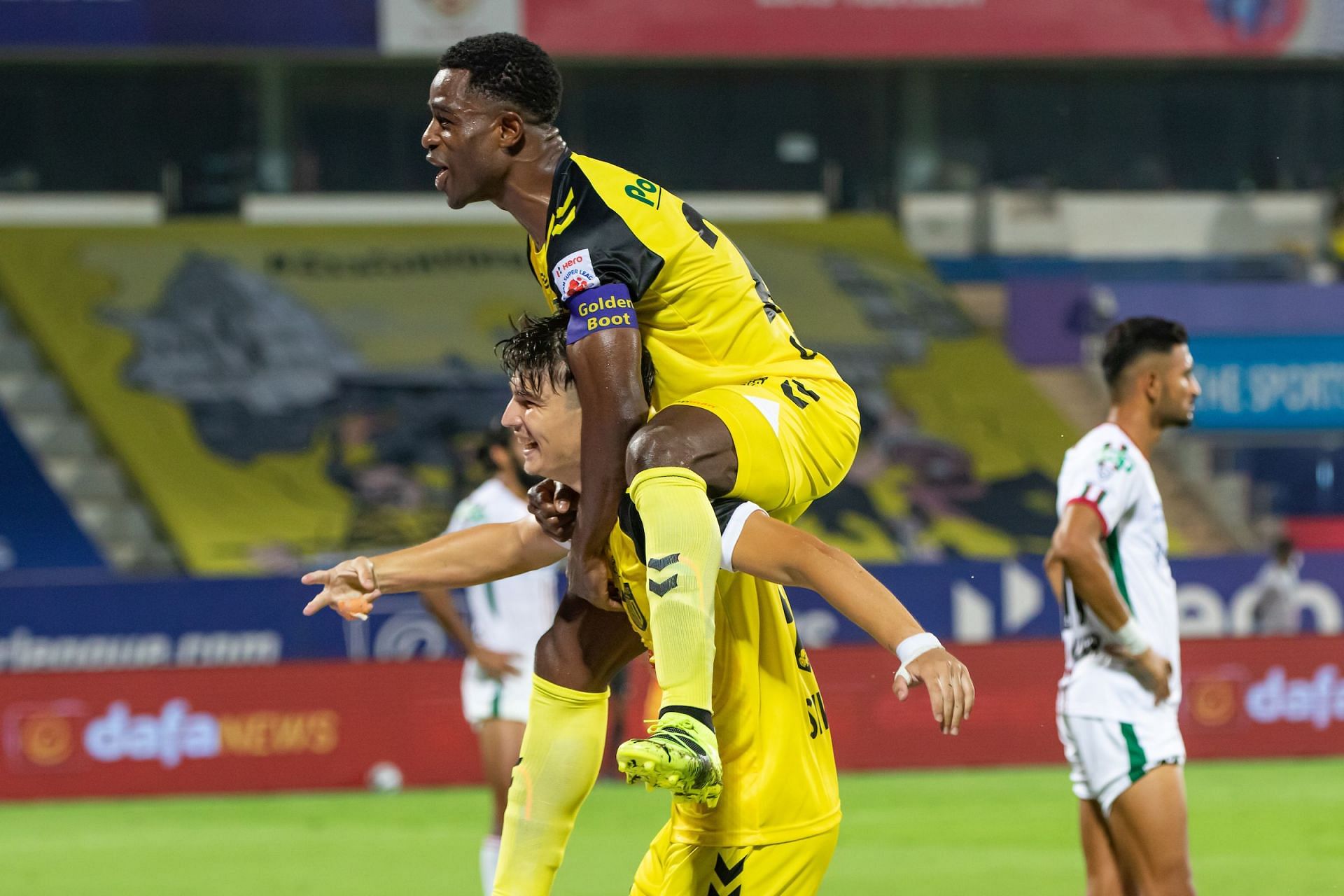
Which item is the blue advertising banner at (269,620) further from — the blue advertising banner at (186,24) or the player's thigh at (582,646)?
the player's thigh at (582,646)

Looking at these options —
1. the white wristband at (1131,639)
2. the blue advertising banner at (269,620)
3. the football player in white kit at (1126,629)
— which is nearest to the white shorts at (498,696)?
the football player in white kit at (1126,629)

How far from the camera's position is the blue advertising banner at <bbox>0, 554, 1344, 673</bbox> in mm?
15289

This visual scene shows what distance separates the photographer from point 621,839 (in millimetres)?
9961

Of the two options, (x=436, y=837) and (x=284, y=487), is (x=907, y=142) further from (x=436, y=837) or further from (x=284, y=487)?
(x=436, y=837)

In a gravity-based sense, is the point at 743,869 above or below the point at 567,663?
below

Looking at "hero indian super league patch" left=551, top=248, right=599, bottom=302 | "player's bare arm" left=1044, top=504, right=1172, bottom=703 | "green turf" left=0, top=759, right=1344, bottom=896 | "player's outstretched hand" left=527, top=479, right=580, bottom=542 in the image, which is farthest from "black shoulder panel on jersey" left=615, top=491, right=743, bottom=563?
"green turf" left=0, top=759, right=1344, bottom=896

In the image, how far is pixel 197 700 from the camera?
12.0m

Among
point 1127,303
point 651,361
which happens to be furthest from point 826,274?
point 651,361

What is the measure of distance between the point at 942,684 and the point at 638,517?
2.80 ft

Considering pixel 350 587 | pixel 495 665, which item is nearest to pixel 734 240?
pixel 495 665

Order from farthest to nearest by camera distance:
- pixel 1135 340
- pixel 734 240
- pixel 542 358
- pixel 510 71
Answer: pixel 734 240 < pixel 1135 340 < pixel 510 71 < pixel 542 358

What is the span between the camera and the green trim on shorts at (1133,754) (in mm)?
5453

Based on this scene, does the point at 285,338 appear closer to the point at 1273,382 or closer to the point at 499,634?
the point at 1273,382

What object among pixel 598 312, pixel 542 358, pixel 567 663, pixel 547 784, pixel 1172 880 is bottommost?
pixel 1172 880
